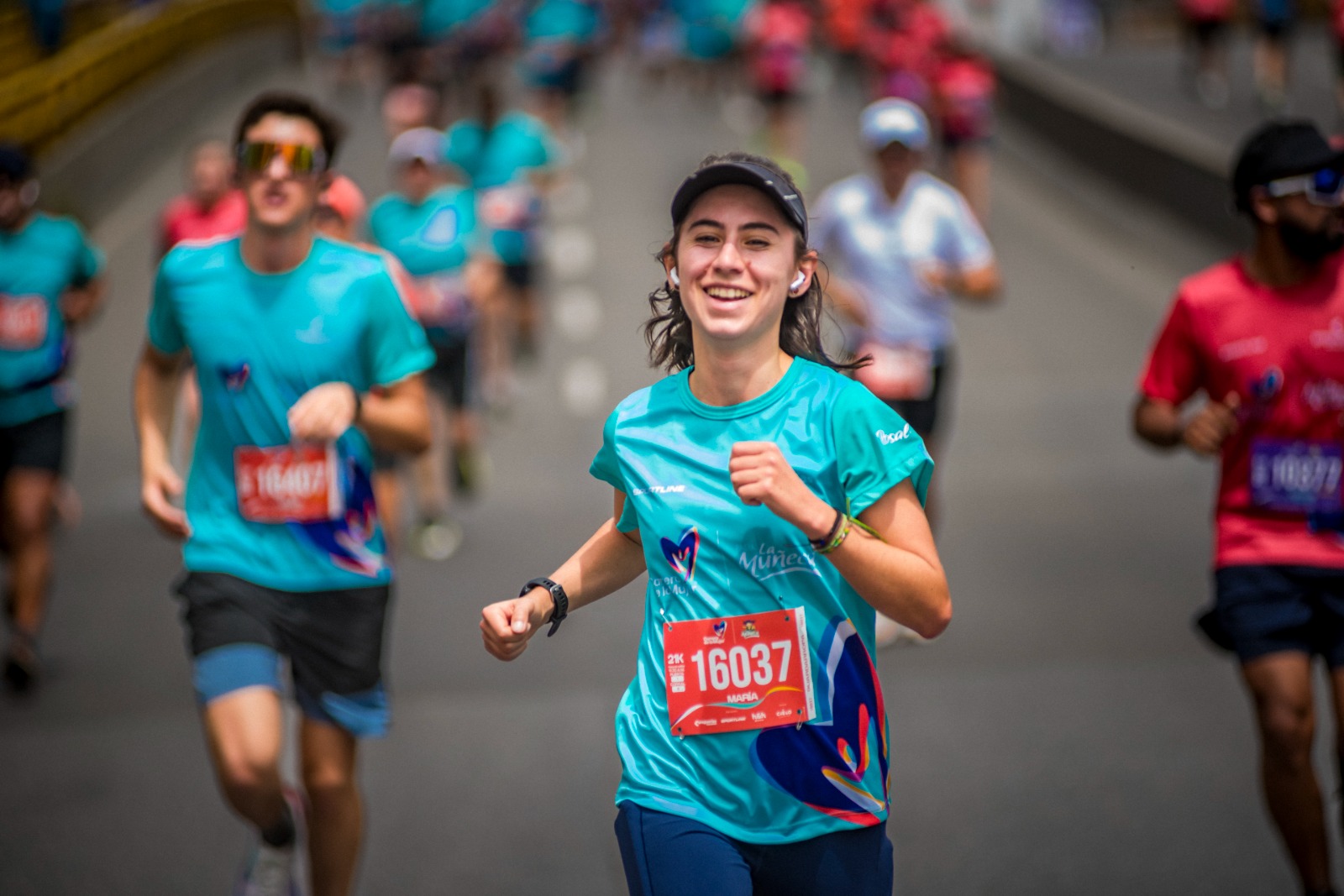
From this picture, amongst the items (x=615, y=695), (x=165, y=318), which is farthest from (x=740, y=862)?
(x=615, y=695)

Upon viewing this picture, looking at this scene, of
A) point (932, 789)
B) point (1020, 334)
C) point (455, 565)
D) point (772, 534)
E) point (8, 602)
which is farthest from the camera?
point (1020, 334)

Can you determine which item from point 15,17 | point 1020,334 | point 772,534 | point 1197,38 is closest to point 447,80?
point 15,17

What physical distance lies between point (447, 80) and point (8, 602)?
59.9 feet

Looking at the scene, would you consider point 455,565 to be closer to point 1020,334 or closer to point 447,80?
point 1020,334

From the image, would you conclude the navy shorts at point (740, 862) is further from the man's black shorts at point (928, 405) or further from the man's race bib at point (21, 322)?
the man's race bib at point (21, 322)

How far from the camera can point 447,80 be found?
80.0 feet

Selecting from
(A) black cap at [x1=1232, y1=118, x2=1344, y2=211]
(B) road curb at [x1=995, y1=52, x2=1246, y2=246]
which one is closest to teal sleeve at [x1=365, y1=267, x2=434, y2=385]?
(A) black cap at [x1=1232, y1=118, x2=1344, y2=211]

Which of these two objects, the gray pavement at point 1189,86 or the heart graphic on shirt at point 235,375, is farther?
the gray pavement at point 1189,86

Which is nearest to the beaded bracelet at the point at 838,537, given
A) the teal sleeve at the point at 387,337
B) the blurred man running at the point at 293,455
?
the blurred man running at the point at 293,455

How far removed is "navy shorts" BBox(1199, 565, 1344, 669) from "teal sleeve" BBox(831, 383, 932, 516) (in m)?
1.86

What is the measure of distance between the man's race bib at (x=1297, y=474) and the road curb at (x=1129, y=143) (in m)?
10.0

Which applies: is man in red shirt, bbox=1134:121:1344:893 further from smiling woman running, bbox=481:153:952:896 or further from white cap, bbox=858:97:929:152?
white cap, bbox=858:97:929:152

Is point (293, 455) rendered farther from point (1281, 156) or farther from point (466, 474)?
point (466, 474)

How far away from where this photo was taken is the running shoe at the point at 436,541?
9344 millimetres
